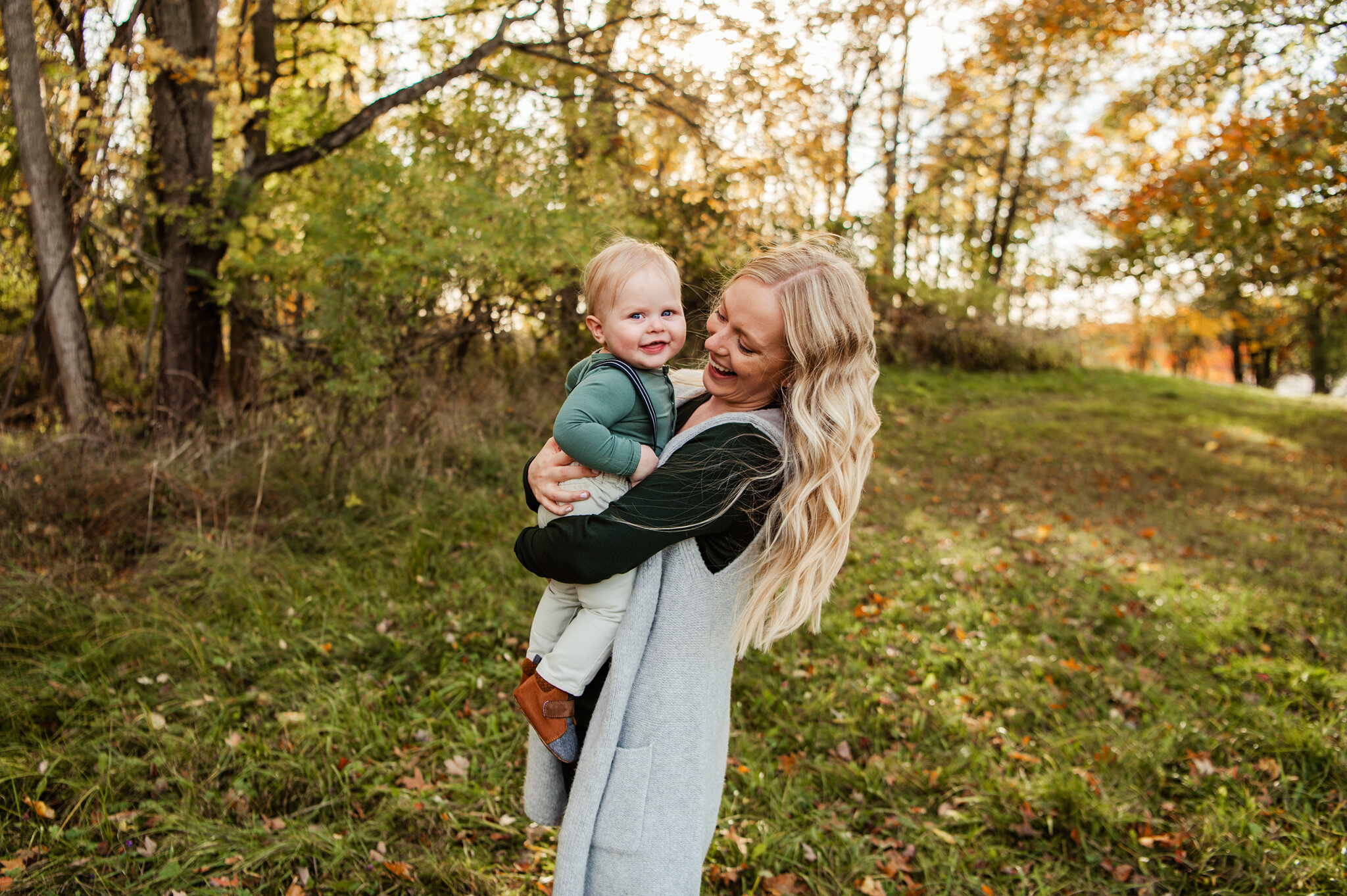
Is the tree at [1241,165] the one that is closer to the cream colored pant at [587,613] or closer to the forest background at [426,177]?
the forest background at [426,177]

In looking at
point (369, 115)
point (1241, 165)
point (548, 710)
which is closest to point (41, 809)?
point (548, 710)

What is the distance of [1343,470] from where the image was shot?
9578 millimetres

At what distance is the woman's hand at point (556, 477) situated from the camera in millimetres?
1816

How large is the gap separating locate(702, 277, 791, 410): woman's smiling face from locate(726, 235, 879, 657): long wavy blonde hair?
0.07 feet

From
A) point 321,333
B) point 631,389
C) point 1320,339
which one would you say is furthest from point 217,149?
point 1320,339

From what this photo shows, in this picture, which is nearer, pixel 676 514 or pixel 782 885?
pixel 676 514

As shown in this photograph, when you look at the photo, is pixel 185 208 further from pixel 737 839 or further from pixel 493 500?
pixel 737 839

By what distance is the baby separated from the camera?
177 cm

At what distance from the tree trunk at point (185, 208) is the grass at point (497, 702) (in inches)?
57.5

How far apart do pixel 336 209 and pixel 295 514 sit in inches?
103

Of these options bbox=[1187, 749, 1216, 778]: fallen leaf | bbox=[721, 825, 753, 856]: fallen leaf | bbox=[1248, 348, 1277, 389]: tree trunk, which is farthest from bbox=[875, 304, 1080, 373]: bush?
bbox=[1248, 348, 1277, 389]: tree trunk

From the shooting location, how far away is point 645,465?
5.90ft

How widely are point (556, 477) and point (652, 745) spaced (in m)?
0.62

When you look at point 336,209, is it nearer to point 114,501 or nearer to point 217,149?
point 217,149
